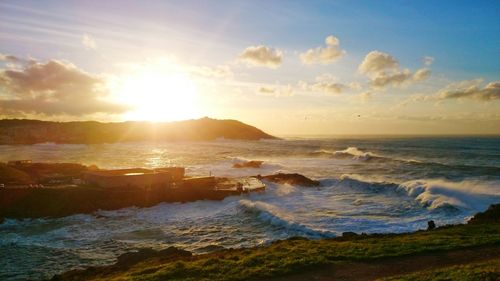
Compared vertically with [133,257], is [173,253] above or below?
above

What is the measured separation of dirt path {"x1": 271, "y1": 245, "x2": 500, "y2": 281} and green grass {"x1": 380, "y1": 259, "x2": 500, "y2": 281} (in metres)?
0.95

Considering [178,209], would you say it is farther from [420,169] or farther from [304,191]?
[420,169]

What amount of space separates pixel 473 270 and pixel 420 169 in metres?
53.7

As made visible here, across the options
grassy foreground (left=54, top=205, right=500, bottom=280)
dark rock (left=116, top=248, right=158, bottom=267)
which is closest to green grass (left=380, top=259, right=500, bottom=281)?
grassy foreground (left=54, top=205, right=500, bottom=280)

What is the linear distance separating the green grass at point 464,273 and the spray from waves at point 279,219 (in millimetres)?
11080

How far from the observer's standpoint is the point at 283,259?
1588 cm

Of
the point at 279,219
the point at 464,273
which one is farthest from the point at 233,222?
the point at 464,273

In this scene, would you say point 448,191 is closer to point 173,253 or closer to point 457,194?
point 457,194

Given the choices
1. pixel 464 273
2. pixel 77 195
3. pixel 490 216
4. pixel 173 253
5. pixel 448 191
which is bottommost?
pixel 173 253

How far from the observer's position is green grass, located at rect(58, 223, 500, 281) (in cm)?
1464

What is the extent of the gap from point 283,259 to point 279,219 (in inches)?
481

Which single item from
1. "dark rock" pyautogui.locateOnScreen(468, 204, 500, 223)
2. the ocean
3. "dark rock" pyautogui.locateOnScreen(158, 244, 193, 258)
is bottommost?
the ocean

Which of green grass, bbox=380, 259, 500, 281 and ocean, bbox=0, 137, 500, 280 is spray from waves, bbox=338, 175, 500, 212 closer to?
ocean, bbox=0, 137, 500, 280

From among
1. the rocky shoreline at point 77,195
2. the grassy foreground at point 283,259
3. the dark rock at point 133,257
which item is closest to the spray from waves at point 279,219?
the grassy foreground at point 283,259
